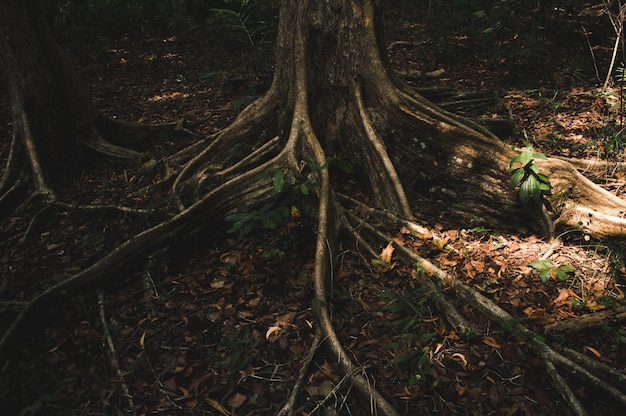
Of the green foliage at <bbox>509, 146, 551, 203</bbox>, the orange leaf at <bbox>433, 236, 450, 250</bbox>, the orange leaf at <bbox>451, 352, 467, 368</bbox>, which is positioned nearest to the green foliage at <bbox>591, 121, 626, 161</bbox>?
the green foliage at <bbox>509, 146, 551, 203</bbox>

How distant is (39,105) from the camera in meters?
4.82

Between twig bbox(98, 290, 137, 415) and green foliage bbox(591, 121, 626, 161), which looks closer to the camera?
twig bbox(98, 290, 137, 415)

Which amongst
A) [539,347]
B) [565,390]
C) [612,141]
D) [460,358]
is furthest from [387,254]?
[612,141]

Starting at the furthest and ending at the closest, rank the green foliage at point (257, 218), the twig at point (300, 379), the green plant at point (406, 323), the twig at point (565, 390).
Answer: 1. the green foliage at point (257, 218)
2. the green plant at point (406, 323)
3. the twig at point (300, 379)
4. the twig at point (565, 390)

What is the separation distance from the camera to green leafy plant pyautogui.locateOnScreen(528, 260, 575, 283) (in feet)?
10.6

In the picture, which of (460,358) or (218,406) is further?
(460,358)

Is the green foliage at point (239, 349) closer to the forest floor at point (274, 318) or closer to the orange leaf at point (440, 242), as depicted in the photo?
the forest floor at point (274, 318)

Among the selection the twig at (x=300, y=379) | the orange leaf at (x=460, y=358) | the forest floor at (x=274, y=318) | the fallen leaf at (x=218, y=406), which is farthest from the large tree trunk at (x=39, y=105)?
the orange leaf at (x=460, y=358)

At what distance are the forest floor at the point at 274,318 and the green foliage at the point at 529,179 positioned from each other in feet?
1.34

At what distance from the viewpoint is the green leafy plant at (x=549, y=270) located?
324 centimetres

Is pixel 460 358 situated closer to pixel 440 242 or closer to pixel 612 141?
pixel 440 242

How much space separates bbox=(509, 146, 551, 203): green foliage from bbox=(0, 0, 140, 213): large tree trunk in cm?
430

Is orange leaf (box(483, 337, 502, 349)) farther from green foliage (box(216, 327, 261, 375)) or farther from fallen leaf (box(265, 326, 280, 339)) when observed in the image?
green foliage (box(216, 327, 261, 375))

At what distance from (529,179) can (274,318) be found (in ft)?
Answer: 8.14
